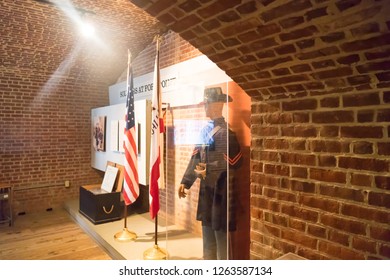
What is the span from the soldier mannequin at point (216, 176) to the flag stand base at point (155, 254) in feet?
2.29

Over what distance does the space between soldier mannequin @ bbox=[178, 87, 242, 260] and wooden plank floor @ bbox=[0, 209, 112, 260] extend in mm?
1735

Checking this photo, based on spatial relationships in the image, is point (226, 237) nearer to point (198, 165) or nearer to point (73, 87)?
point (198, 165)

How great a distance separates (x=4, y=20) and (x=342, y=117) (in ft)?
15.9

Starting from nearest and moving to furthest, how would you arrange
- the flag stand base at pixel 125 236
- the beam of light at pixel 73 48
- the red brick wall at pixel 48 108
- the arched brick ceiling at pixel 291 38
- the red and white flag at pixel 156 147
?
the arched brick ceiling at pixel 291 38, the red and white flag at pixel 156 147, the flag stand base at pixel 125 236, the beam of light at pixel 73 48, the red brick wall at pixel 48 108

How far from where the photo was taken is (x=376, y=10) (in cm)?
101

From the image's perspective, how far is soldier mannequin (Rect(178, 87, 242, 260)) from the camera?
2.60 m

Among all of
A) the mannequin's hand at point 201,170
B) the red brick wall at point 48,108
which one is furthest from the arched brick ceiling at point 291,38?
the red brick wall at point 48,108

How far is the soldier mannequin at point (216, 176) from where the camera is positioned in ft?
8.52

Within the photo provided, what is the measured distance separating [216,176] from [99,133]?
13.2ft

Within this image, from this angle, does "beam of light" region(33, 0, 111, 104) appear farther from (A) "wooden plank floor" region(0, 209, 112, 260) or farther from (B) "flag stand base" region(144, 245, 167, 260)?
(B) "flag stand base" region(144, 245, 167, 260)

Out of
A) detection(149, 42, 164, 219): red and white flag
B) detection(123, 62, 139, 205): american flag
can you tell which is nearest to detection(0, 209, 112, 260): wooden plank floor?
detection(123, 62, 139, 205): american flag

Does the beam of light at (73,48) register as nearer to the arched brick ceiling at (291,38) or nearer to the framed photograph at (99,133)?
the framed photograph at (99,133)

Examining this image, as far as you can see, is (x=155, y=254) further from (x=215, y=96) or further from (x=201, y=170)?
(x=215, y=96)

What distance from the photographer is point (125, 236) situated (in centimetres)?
398
